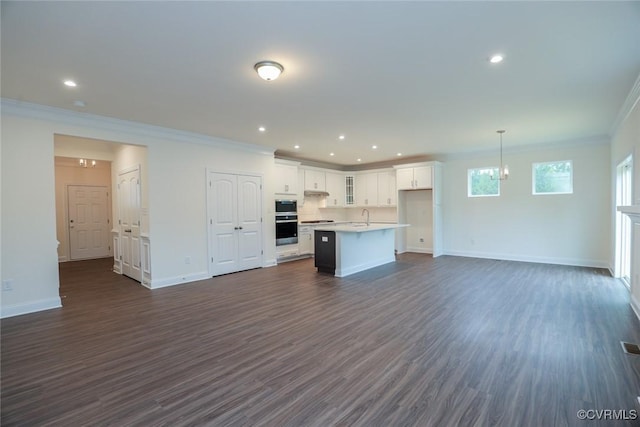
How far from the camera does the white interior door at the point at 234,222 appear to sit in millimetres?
5973

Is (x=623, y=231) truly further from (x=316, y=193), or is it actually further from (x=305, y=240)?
(x=316, y=193)

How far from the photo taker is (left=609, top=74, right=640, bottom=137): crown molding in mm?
3523

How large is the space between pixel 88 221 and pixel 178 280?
204 inches

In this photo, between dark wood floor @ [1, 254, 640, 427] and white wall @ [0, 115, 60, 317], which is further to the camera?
white wall @ [0, 115, 60, 317]

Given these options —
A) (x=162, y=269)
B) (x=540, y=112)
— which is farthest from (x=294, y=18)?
(x=162, y=269)

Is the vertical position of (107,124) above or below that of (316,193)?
above

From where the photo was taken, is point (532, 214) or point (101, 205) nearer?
point (532, 214)

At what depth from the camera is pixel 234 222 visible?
248 inches

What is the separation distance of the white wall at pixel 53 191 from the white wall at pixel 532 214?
5.39 meters

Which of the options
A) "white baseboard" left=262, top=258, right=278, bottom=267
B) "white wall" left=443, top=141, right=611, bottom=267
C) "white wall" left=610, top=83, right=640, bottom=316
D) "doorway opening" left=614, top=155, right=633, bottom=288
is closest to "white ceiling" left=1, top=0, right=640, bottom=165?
"white wall" left=610, top=83, right=640, bottom=316

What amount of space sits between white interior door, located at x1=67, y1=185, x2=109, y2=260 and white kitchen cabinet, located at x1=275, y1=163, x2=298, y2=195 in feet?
17.8

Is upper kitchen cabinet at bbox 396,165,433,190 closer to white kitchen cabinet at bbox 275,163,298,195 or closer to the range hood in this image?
the range hood

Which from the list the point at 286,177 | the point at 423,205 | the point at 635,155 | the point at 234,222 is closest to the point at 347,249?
the point at 234,222

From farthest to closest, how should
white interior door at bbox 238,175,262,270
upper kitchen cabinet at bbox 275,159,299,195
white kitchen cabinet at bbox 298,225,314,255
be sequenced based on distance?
white kitchen cabinet at bbox 298,225,314,255 → upper kitchen cabinet at bbox 275,159,299,195 → white interior door at bbox 238,175,262,270
